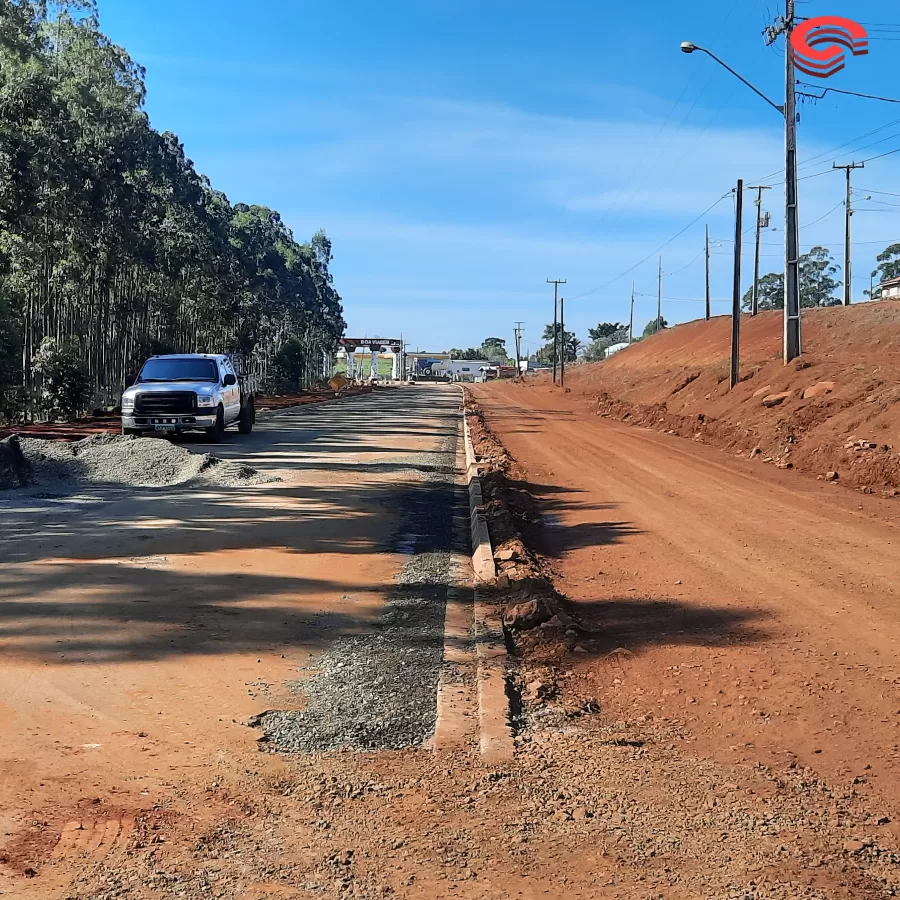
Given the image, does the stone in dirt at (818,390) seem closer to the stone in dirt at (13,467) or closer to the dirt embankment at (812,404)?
the dirt embankment at (812,404)

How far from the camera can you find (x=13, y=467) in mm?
14125

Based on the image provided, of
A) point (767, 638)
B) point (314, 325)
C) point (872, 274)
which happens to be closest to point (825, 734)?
point (767, 638)

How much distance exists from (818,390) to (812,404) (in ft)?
3.82

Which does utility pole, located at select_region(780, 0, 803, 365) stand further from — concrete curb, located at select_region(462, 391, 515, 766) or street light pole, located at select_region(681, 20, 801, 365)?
concrete curb, located at select_region(462, 391, 515, 766)

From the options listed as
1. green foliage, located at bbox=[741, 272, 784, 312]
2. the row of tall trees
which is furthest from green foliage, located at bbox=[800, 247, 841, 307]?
the row of tall trees

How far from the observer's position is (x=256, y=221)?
77.5m

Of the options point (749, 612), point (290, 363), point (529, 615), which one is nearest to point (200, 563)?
point (529, 615)

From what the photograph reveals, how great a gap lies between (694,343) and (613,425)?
38.3 meters

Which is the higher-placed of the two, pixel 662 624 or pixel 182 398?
pixel 182 398

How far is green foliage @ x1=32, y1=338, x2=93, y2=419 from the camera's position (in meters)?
28.8

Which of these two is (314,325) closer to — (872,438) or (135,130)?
(135,130)

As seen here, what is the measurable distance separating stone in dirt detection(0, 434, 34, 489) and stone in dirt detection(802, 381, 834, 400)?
17.9m

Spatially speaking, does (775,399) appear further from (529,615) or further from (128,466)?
(529,615)

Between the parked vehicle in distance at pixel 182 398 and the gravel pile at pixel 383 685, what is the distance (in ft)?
47.7
